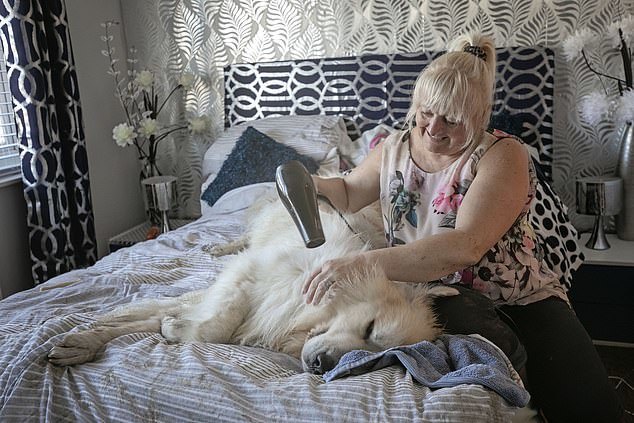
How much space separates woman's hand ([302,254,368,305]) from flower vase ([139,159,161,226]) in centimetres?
235

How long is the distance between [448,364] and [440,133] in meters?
0.67

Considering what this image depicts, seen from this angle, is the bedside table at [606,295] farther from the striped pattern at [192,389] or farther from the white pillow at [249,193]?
the striped pattern at [192,389]

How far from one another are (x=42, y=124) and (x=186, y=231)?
94 centimetres

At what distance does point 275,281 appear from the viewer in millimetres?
1542

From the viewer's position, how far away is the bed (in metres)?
1.08

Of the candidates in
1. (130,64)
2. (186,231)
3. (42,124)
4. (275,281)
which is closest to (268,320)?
(275,281)

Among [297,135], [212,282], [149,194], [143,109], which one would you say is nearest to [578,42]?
[297,135]

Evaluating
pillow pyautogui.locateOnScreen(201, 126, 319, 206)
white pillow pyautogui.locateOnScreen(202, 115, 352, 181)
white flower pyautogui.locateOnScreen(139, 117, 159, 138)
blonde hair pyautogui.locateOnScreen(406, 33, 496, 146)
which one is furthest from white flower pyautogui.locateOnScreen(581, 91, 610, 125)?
white flower pyautogui.locateOnScreen(139, 117, 159, 138)

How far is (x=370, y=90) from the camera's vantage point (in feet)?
10.8

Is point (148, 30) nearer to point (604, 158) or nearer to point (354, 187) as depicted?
point (354, 187)

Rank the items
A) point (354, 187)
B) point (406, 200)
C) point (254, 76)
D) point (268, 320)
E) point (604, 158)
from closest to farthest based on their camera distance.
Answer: point (268, 320), point (406, 200), point (354, 187), point (604, 158), point (254, 76)

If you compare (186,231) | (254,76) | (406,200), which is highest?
(254,76)

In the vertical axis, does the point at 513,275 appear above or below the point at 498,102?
below

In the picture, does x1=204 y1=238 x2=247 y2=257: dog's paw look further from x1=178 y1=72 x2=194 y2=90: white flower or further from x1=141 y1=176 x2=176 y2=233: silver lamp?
x1=178 y1=72 x2=194 y2=90: white flower
